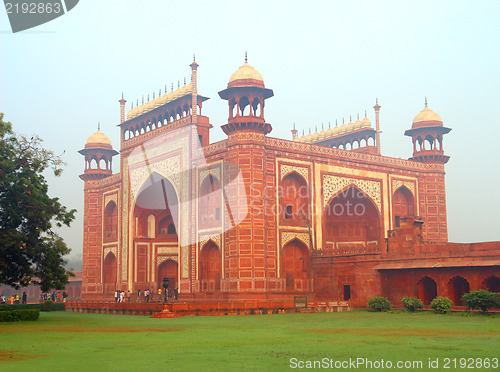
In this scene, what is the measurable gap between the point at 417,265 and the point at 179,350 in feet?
53.6

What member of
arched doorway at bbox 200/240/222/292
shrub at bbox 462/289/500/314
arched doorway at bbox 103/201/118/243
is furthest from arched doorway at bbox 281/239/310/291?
arched doorway at bbox 103/201/118/243

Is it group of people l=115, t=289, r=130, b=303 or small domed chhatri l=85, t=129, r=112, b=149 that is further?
small domed chhatri l=85, t=129, r=112, b=149

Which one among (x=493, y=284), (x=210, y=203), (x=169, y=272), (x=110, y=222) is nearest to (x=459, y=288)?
(x=493, y=284)

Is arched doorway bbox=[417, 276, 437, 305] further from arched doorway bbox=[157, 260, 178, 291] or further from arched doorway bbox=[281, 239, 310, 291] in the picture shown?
arched doorway bbox=[157, 260, 178, 291]

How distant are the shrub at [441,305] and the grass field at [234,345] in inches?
193

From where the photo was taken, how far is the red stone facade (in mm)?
27781

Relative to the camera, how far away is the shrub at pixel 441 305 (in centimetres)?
2184

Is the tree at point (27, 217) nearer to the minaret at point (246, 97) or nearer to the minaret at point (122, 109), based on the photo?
the minaret at point (246, 97)

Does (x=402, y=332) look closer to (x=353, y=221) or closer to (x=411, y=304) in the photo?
(x=411, y=304)

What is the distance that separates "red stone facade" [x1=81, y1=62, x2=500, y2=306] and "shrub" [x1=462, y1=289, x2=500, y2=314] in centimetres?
172

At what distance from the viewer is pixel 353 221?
1420 inches

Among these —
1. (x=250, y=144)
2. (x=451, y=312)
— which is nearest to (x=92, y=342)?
(x=451, y=312)

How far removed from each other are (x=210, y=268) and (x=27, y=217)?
12.8 metres

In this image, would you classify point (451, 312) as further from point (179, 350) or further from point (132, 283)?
point (132, 283)
